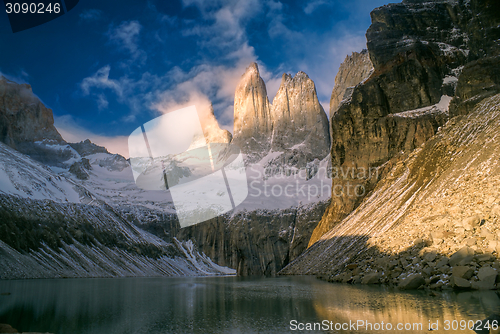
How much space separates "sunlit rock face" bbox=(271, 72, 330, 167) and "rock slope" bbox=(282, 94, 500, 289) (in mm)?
102184

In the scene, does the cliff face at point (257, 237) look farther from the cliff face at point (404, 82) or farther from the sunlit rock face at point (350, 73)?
the cliff face at point (404, 82)

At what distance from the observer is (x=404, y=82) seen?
63.4m

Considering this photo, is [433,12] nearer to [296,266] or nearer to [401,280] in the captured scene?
Result: [296,266]

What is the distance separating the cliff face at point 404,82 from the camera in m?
57.9

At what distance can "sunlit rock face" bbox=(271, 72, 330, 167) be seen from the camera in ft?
519

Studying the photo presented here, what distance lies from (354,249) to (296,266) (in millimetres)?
23142

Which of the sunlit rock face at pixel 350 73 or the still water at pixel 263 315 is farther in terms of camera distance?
the sunlit rock face at pixel 350 73

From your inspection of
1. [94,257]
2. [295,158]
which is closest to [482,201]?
[94,257]

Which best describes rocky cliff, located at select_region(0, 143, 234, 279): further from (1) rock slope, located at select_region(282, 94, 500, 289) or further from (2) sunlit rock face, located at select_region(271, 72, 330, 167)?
(2) sunlit rock face, located at select_region(271, 72, 330, 167)

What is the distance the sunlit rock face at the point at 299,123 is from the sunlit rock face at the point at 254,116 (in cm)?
503

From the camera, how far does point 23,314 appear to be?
14.6 meters

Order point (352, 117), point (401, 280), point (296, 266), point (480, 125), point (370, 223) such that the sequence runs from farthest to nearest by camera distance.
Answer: point (352, 117) → point (296, 266) → point (370, 223) → point (480, 125) → point (401, 280)

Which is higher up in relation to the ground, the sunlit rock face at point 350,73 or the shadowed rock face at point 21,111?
the shadowed rock face at point 21,111

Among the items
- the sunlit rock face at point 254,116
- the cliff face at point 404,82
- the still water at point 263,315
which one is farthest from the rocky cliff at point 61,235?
the sunlit rock face at point 254,116
